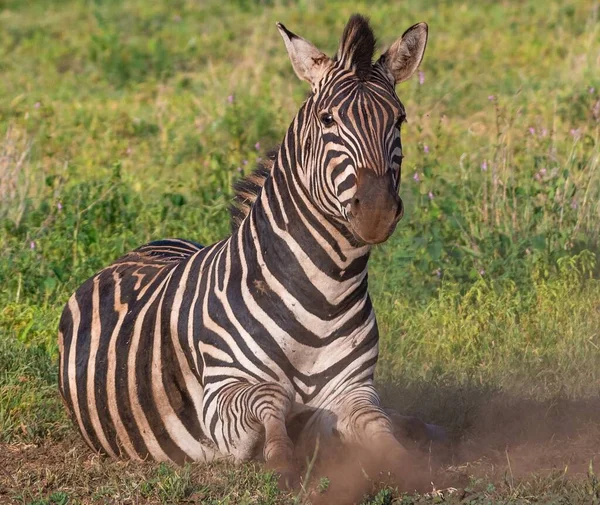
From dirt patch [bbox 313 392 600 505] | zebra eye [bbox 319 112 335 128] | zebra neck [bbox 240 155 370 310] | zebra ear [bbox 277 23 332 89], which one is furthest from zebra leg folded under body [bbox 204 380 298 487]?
zebra ear [bbox 277 23 332 89]

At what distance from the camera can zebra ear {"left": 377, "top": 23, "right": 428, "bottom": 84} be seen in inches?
202

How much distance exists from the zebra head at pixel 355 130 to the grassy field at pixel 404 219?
1.10 m

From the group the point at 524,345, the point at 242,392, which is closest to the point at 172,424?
the point at 242,392

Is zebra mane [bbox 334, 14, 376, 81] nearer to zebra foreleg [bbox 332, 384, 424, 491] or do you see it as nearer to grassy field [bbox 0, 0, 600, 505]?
zebra foreleg [bbox 332, 384, 424, 491]

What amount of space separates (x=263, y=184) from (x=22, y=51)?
938 centimetres

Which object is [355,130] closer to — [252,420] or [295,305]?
[295,305]

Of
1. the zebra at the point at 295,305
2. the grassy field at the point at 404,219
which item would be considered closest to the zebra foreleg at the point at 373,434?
the zebra at the point at 295,305

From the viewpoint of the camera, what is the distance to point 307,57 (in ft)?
16.6

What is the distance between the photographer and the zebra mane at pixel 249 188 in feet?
18.4

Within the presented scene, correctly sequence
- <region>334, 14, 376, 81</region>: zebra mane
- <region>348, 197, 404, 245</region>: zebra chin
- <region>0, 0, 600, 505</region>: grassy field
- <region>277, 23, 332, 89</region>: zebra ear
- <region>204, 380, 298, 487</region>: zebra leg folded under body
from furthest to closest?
1. <region>0, 0, 600, 505</region>: grassy field
2. <region>277, 23, 332, 89</region>: zebra ear
3. <region>334, 14, 376, 81</region>: zebra mane
4. <region>204, 380, 298, 487</region>: zebra leg folded under body
5. <region>348, 197, 404, 245</region>: zebra chin

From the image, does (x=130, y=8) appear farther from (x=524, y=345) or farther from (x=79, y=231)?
(x=524, y=345)

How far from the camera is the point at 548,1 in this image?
1592 cm

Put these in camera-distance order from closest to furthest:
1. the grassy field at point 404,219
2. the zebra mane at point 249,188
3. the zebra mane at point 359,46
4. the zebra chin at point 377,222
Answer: the zebra chin at point 377,222, the zebra mane at point 359,46, the grassy field at point 404,219, the zebra mane at point 249,188

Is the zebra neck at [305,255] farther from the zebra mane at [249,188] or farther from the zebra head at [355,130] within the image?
the zebra mane at [249,188]
